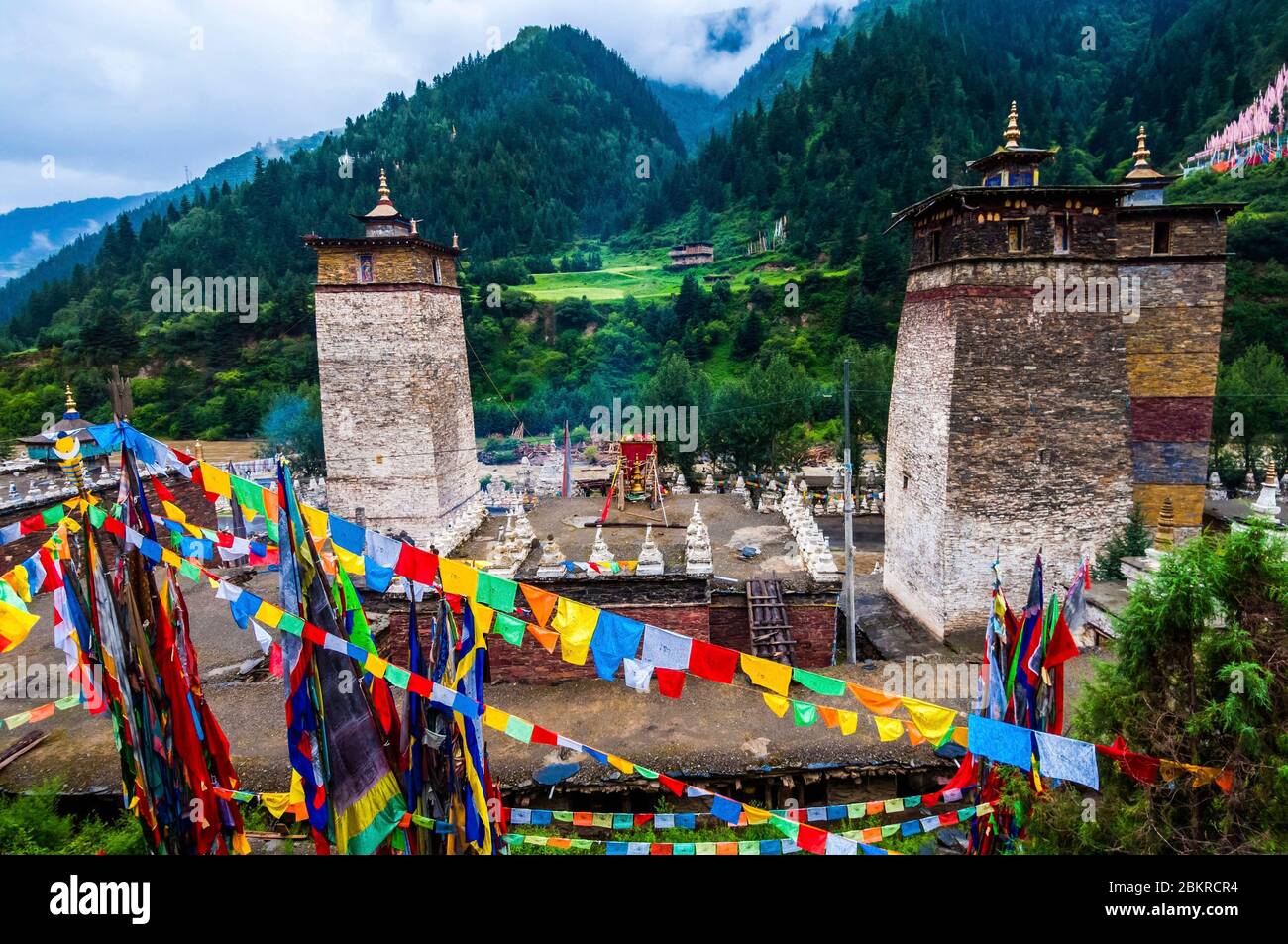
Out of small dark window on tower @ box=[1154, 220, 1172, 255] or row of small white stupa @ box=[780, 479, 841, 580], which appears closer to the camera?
row of small white stupa @ box=[780, 479, 841, 580]

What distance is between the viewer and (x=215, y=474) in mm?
6559

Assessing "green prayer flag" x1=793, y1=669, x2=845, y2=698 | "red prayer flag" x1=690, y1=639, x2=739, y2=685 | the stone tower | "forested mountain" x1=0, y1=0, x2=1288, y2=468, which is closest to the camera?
"red prayer flag" x1=690, y1=639, x2=739, y2=685

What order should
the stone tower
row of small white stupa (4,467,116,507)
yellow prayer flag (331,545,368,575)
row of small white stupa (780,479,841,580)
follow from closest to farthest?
yellow prayer flag (331,545,368,575), row of small white stupa (780,479,841,580), the stone tower, row of small white stupa (4,467,116,507)

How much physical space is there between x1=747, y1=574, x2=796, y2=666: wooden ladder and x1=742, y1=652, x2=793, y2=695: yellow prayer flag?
7.81 metres

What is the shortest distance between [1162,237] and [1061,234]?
145 inches

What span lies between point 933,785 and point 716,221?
4070 inches

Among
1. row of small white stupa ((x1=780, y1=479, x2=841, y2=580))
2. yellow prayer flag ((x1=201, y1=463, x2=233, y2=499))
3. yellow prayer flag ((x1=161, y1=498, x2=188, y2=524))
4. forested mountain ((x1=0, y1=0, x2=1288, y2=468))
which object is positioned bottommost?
row of small white stupa ((x1=780, y1=479, x2=841, y2=580))

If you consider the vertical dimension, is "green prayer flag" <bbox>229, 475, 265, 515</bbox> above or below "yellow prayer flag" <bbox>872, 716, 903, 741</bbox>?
above

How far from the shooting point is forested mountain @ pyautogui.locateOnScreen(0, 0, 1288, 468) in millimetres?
67562

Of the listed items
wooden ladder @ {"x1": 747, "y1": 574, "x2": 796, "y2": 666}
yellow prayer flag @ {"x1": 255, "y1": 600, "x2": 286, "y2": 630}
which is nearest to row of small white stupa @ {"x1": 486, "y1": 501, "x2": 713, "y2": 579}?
wooden ladder @ {"x1": 747, "y1": 574, "x2": 796, "y2": 666}

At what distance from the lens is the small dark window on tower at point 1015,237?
17766mm

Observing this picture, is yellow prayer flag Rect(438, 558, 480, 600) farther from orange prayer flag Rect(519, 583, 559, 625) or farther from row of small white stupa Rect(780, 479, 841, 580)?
row of small white stupa Rect(780, 479, 841, 580)

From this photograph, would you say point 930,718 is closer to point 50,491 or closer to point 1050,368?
point 1050,368
